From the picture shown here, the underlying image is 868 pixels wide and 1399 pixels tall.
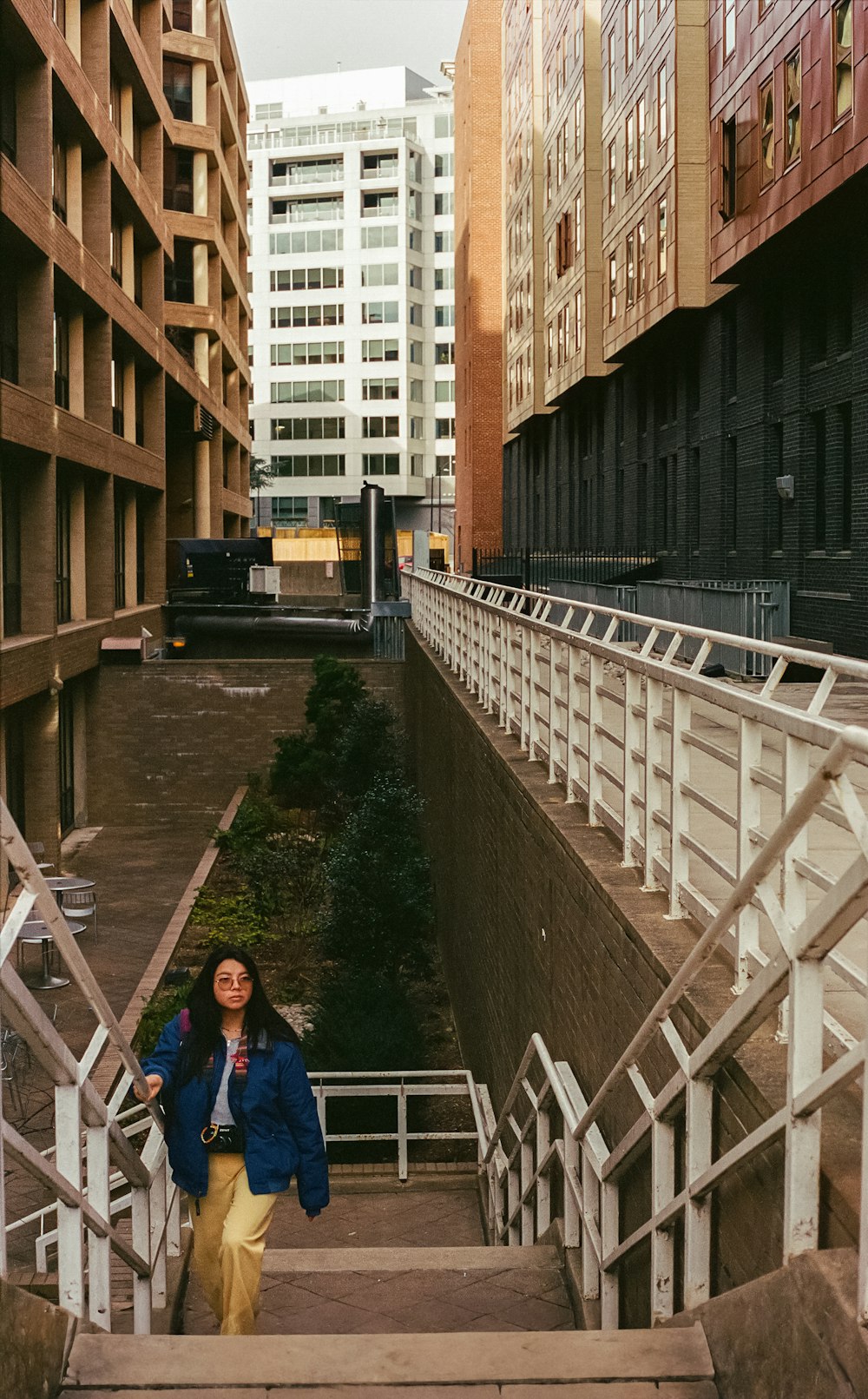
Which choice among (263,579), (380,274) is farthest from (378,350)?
(263,579)

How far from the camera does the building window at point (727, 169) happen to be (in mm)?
24672

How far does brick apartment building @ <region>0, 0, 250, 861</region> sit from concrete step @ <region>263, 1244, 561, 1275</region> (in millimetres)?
15400

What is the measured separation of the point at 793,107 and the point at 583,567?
16124 mm

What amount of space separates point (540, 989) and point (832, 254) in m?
17.5

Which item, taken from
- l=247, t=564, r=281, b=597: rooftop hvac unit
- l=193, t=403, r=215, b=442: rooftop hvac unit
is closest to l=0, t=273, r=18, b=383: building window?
l=247, t=564, r=281, b=597: rooftop hvac unit

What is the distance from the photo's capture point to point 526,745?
1057 cm

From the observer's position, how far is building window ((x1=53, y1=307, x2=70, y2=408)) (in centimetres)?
2778

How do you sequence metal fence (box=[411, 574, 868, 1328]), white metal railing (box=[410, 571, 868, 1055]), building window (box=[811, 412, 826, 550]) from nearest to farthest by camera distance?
metal fence (box=[411, 574, 868, 1328]), white metal railing (box=[410, 571, 868, 1055]), building window (box=[811, 412, 826, 550])

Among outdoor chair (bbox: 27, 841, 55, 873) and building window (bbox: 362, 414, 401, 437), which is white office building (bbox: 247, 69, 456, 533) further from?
outdoor chair (bbox: 27, 841, 55, 873)

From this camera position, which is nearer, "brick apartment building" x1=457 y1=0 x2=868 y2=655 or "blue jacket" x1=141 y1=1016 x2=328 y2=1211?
"blue jacket" x1=141 y1=1016 x2=328 y2=1211

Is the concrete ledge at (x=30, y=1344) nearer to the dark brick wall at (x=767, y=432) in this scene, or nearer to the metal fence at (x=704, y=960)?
the metal fence at (x=704, y=960)

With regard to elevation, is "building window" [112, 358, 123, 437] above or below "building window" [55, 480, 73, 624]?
above

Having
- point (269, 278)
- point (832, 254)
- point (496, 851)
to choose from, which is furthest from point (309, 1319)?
point (269, 278)

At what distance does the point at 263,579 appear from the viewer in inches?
1623
